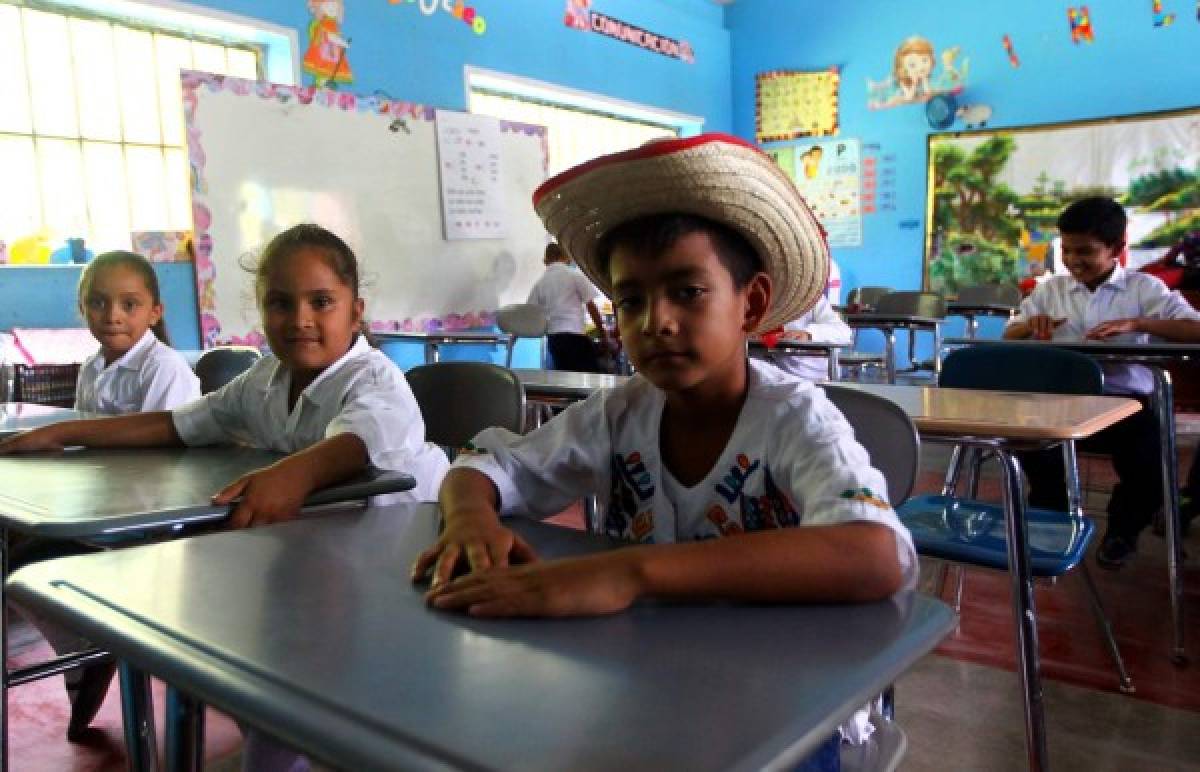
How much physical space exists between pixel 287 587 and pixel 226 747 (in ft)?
4.26

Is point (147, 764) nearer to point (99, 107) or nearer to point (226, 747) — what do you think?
point (226, 747)

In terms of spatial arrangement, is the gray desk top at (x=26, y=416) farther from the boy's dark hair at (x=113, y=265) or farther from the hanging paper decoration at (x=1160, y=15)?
the hanging paper decoration at (x=1160, y=15)

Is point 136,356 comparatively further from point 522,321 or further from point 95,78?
point 522,321

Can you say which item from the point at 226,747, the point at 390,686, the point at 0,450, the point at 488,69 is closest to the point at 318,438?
the point at 0,450

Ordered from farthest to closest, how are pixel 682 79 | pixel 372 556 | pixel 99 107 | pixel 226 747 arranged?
pixel 682 79 < pixel 99 107 < pixel 226 747 < pixel 372 556

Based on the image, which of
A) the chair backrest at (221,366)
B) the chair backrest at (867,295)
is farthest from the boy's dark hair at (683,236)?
the chair backrest at (867,295)

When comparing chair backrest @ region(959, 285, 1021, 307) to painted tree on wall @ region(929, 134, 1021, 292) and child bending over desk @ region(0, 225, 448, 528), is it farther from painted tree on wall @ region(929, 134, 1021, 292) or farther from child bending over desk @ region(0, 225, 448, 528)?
child bending over desk @ region(0, 225, 448, 528)

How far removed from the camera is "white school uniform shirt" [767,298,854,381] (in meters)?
3.83

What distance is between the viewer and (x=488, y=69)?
19.0ft

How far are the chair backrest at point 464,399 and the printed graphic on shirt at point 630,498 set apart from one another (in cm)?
77

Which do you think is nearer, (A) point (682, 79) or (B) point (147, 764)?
(B) point (147, 764)

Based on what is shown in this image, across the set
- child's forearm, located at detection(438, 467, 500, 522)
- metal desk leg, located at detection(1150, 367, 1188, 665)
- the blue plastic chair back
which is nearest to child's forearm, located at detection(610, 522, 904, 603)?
child's forearm, located at detection(438, 467, 500, 522)

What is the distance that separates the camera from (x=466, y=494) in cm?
102

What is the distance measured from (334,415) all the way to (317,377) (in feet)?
0.30
